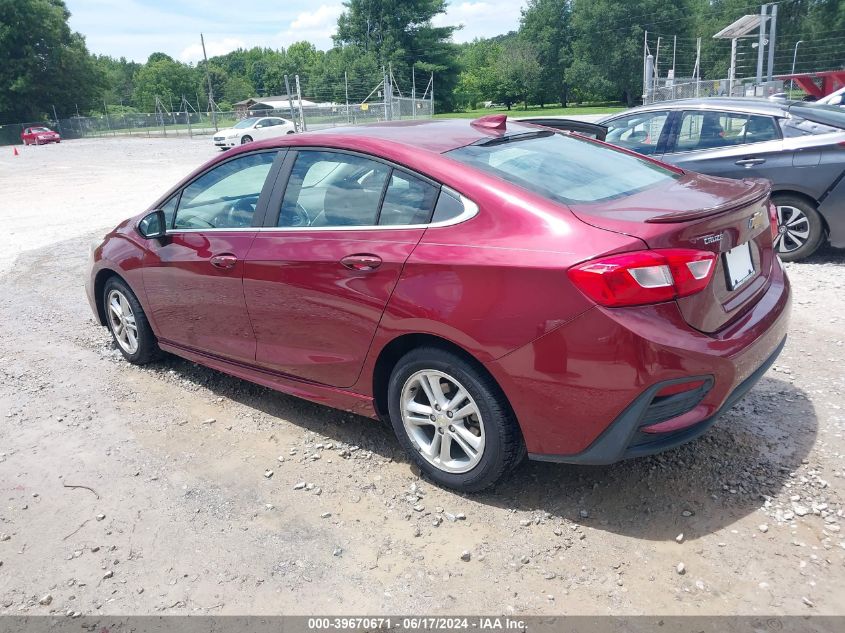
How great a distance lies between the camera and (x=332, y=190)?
11.7 ft

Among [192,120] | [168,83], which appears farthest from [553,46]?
[168,83]

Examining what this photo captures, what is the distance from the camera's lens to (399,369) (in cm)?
322

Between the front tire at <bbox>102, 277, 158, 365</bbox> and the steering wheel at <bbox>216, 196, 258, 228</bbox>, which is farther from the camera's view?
the front tire at <bbox>102, 277, 158, 365</bbox>

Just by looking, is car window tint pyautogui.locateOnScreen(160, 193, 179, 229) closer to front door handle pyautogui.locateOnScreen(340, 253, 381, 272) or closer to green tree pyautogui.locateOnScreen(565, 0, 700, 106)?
front door handle pyautogui.locateOnScreen(340, 253, 381, 272)

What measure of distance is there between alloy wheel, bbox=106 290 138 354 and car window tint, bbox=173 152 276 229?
3.11 feet

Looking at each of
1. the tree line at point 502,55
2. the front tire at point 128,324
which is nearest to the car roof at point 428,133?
the front tire at point 128,324

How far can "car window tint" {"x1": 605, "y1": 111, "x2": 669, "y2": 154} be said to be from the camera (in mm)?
7504

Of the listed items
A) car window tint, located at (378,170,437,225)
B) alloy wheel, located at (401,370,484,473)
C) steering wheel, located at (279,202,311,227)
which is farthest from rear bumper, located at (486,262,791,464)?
steering wheel, located at (279,202,311,227)

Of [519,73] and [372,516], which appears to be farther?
[519,73]

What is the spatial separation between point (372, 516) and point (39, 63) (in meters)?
77.4

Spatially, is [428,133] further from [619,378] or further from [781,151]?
[781,151]

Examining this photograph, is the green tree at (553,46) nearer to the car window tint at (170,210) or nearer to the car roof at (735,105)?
the car roof at (735,105)

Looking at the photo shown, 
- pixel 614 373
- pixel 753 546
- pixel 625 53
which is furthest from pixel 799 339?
pixel 625 53

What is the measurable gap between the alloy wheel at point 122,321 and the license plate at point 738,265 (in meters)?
3.92
